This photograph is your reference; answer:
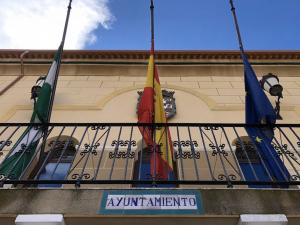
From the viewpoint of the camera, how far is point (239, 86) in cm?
929

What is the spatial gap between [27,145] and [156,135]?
1892 mm

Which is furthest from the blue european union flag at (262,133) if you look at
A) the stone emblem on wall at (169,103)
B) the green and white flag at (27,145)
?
the green and white flag at (27,145)

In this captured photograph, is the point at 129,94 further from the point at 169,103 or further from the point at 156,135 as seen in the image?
the point at 156,135

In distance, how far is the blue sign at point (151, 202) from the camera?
3.78m

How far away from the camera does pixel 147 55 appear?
10.2 meters

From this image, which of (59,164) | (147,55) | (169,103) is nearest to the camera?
(59,164)

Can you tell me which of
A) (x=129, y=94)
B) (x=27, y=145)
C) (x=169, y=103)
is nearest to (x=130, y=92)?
(x=129, y=94)

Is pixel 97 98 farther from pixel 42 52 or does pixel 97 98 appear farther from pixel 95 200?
pixel 95 200

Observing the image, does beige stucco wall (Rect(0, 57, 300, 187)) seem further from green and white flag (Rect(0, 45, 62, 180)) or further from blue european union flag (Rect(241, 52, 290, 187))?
green and white flag (Rect(0, 45, 62, 180))

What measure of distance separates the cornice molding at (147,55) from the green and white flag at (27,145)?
404 centimetres

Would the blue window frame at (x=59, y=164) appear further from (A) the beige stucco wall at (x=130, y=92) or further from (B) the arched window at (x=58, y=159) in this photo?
(A) the beige stucco wall at (x=130, y=92)

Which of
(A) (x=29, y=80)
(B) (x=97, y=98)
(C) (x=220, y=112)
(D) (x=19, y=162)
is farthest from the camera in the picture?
(A) (x=29, y=80)

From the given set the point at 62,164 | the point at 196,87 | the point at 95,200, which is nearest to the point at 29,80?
the point at 62,164

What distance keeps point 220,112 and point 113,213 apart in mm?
4944
